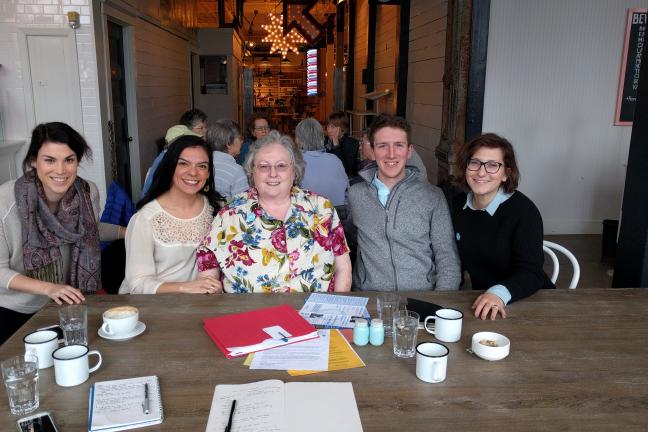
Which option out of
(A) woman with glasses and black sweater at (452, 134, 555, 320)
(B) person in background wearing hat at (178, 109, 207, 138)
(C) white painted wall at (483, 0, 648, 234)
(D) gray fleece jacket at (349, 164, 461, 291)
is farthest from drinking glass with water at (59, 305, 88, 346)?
(C) white painted wall at (483, 0, 648, 234)

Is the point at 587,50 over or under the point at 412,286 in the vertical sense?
over

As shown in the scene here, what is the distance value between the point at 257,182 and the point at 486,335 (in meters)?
1.08

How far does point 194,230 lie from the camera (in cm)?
230

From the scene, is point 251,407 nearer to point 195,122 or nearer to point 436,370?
point 436,370

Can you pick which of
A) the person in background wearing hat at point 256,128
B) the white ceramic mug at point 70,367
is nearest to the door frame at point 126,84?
the person in background wearing hat at point 256,128

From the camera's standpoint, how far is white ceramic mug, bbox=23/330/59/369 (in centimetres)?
142

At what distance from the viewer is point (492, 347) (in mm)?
1461

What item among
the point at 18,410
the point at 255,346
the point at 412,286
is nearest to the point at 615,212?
the point at 412,286

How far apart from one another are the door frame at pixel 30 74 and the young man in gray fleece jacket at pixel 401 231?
351cm

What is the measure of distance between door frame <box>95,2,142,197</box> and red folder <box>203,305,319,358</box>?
12.5 feet

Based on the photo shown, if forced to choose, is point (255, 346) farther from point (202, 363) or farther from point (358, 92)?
point (358, 92)

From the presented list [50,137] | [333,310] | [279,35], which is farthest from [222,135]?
[279,35]

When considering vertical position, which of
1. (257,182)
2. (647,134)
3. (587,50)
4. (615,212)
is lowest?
(615,212)

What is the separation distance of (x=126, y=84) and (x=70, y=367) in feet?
18.1
